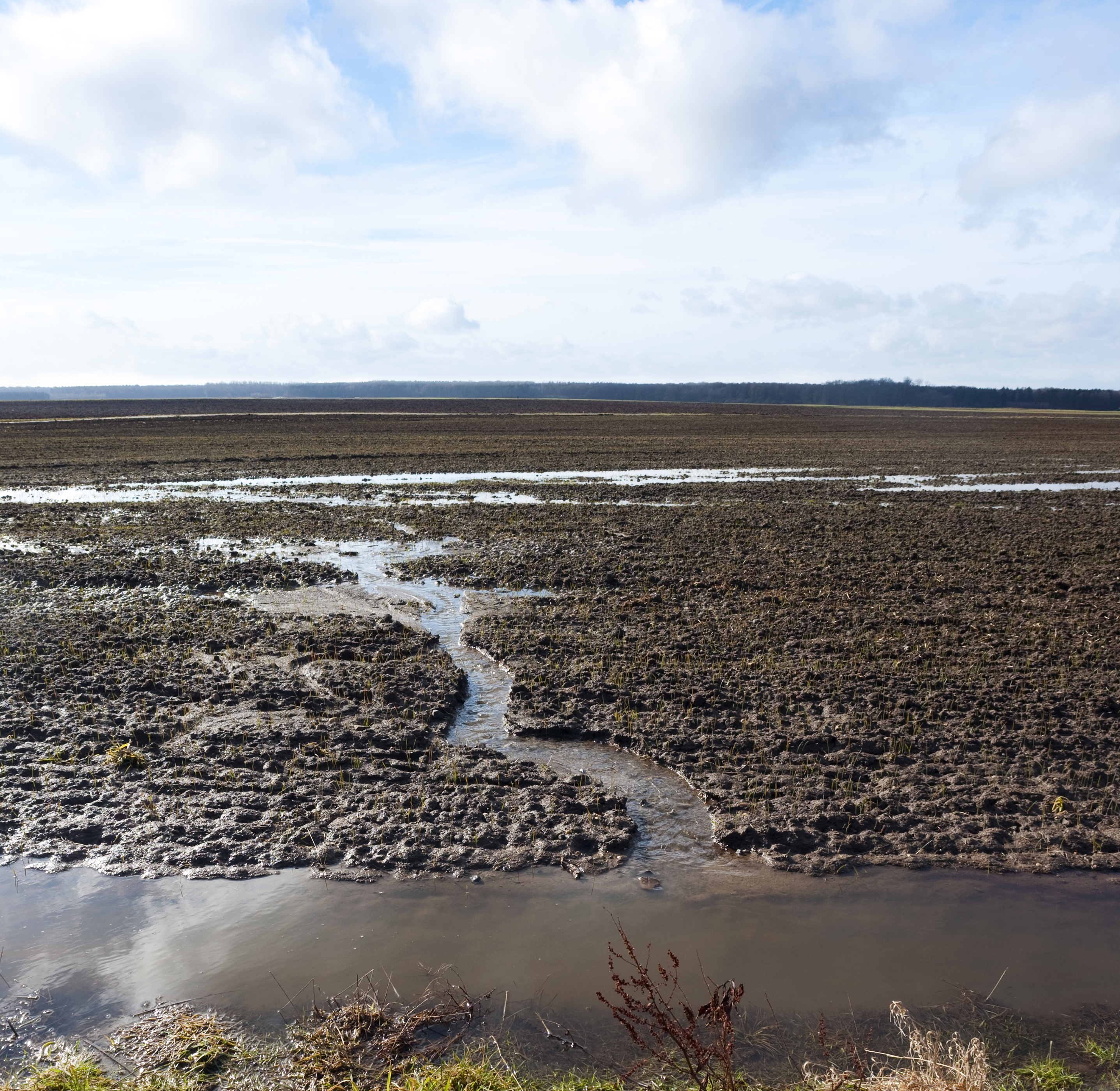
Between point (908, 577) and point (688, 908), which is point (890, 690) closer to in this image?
point (688, 908)

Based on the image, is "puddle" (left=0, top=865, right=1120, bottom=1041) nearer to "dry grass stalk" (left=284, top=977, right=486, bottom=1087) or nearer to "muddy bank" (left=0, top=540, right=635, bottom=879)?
"dry grass stalk" (left=284, top=977, right=486, bottom=1087)

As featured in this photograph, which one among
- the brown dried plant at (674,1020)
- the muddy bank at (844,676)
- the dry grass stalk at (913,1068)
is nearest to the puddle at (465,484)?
the muddy bank at (844,676)

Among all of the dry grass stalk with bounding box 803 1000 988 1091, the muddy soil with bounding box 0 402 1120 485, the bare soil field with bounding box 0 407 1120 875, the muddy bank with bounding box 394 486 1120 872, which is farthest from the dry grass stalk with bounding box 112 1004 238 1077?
the muddy soil with bounding box 0 402 1120 485

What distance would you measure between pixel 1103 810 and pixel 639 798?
165 inches

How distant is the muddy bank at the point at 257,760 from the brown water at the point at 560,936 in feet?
1.15

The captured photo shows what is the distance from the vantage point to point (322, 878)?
6.46m

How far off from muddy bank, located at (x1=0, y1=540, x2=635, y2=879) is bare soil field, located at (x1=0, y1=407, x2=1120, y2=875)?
0.03 metres

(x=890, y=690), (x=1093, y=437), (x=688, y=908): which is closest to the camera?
(x=688, y=908)

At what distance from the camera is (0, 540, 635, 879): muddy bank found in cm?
684

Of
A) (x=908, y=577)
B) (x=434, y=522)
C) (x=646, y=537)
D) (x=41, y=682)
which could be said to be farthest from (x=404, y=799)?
(x=434, y=522)

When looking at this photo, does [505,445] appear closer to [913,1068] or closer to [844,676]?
[844,676]

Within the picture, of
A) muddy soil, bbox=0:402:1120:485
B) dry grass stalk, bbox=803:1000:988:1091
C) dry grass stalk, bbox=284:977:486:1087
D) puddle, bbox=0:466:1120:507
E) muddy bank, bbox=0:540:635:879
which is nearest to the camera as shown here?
dry grass stalk, bbox=803:1000:988:1091

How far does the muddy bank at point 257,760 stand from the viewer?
6836 mm

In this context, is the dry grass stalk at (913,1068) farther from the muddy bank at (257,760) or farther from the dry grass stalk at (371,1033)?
the muddy bank at (257,760)
